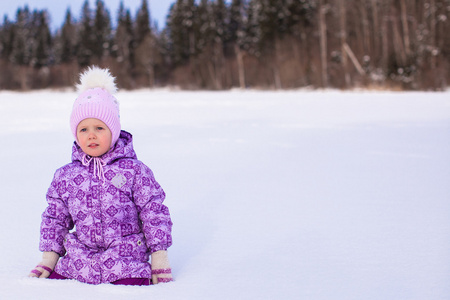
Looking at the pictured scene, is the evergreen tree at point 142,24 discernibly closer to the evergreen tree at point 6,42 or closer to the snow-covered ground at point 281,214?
the evergreen tree at point 6,42

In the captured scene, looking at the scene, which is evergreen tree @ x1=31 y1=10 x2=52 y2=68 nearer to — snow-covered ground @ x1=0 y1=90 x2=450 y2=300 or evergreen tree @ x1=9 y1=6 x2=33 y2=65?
evergreen tree @ x1=9 y1=6 x2=33 y2=65

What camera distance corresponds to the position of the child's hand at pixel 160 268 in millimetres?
1746

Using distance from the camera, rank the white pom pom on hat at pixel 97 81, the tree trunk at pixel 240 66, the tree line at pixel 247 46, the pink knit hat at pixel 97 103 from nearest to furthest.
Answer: the pink knit hat at pixel 97 103 < the white pom pom on hat at pixel 97 81 < the tree line at pixel 247 46 < the tree trunk at pixel 240 66

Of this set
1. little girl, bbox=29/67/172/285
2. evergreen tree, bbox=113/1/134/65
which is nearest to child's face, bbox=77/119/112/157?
little girl, bbox=29/67/172/285

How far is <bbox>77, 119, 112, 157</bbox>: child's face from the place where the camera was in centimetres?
179

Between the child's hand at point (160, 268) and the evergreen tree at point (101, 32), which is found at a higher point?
the evergreen tree at point (101, 32)

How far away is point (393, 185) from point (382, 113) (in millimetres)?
6123

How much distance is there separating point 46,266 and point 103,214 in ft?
1.02

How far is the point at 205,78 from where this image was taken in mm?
36438

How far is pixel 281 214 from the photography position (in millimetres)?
2748

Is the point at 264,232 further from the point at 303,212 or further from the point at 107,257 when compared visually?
the point at 107,257

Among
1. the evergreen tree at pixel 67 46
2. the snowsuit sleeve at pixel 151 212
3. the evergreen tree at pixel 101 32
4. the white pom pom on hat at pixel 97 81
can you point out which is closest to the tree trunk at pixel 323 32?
the white pom pom on hat at pixel 97 81

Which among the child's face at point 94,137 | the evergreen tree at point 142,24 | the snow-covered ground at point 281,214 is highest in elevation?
the evergreen tree at point 142,24

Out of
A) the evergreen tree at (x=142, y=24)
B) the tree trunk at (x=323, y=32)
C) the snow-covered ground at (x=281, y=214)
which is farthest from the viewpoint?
the evergreen tree at (x=142, y=24)
